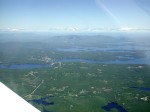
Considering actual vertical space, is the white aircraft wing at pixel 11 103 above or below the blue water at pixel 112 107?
above

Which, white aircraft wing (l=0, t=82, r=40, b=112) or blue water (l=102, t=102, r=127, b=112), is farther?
blue water (l=102, t=102, r=127, b=112)

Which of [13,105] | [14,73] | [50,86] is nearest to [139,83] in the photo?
[50,86]

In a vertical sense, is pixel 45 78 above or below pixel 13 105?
below

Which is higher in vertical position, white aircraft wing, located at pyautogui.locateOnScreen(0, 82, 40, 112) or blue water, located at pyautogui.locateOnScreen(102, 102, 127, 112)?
white aircraft wing, located at pyautogui.locateOnScreen(0, 82, 40, 112)

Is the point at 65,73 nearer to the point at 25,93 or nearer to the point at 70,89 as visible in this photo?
the point at 70,89

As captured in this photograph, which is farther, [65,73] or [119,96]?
[65,73]

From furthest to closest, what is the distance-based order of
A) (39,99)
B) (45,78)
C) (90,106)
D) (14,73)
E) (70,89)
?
(14,73) → (45,78) → (70,89) → (39,99) → (90,106)

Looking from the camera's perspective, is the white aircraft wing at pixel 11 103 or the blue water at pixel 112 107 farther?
the blue water at pixel 112 107

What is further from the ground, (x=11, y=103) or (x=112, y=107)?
(x=11, y=103)

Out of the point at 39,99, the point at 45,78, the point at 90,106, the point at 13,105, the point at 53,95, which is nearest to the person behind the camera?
the point at 13,105

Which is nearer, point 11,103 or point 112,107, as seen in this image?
A: point 11,103
